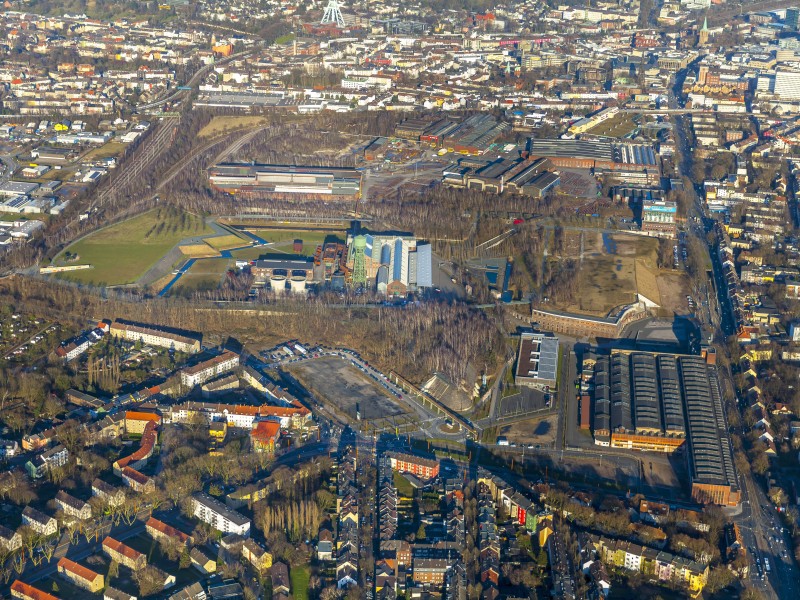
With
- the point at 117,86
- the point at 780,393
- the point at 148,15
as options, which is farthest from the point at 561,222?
the point at 148,15

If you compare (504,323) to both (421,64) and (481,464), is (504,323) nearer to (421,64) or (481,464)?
(481,464)

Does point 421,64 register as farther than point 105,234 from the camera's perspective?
Yes

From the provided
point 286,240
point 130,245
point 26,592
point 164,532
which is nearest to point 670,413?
point 164,532

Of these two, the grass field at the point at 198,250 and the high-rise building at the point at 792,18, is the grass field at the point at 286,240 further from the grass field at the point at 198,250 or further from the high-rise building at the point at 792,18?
the high-rise building at the point at 792,18

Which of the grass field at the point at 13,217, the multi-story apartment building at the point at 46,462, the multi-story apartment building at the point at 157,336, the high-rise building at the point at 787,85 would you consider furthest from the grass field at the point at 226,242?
the high-rise building at the point at 787,85

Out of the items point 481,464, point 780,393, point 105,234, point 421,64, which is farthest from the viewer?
point 421,64

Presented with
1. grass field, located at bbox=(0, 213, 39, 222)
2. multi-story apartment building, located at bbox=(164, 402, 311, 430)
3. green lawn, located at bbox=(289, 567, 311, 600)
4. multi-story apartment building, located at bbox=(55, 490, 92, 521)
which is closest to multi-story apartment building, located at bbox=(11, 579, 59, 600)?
multi-story apartment building, located at bbox=(55, 490, 92, 521)
